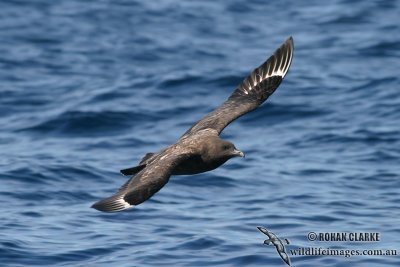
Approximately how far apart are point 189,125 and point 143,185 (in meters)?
6.48

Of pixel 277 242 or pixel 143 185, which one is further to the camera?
pixel 277 242

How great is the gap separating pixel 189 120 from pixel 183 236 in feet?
16.0

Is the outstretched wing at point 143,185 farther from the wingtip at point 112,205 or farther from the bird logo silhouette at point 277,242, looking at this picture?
the bird logo silhouette at point 277,242

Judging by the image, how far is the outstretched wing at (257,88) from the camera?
11422 mm

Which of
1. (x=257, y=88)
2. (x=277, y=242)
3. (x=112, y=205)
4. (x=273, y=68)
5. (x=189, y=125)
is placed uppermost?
(x=273, y=68)

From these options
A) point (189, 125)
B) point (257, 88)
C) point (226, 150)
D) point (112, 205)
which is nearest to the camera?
point (112, 205)

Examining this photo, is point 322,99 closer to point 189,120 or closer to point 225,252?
point 189,120

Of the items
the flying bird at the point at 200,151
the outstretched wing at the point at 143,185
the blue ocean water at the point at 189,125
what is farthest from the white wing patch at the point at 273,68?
the outstretched wing at the point at 143,185

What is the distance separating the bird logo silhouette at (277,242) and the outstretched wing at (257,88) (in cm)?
135

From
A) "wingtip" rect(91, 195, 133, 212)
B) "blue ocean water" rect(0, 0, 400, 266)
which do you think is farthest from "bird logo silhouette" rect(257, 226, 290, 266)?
"wingtip" rect(91, 195, 133, 212)

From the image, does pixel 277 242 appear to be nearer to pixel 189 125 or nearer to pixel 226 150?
pixel 226 150

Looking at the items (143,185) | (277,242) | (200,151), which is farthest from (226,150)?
(143,185)

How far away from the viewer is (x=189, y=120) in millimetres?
15703

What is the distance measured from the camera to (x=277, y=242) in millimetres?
10625
